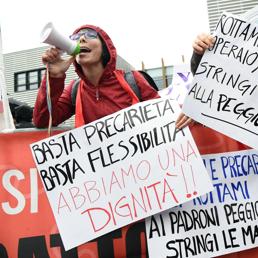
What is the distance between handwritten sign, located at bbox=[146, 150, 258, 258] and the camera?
2.01 m

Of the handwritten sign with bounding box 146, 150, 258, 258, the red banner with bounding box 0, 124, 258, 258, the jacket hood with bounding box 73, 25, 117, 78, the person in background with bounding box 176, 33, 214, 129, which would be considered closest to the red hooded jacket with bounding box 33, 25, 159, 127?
the jacket hood with bounding box 73, 25, 117, 78

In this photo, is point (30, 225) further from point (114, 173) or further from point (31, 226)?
point (114, 173)

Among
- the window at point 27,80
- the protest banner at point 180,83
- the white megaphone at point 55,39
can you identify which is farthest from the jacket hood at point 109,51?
the window at point 27,80

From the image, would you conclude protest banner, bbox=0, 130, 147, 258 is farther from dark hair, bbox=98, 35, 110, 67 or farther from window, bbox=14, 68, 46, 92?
window, bbox=14, 68, 46, 92

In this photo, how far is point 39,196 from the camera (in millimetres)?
2031

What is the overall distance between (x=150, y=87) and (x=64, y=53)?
519mm

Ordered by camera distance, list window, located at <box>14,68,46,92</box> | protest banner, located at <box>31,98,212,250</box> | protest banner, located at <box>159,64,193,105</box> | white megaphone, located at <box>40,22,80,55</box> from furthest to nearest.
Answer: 1. window, located at <box>14,68,46,92</box>
2. protest banner, located at <box>159,64,193,105</box>
3. protest banner, located at <box>31,98,212,250</box>
4. white megaphone, located at <box>40,22,80,55</box>

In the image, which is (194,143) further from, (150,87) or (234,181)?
(150,87)

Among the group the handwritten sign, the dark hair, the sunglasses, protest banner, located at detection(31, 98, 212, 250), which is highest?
the sunglasses

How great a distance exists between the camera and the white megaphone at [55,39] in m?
1.80

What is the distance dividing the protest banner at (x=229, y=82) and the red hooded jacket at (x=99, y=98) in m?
0.36

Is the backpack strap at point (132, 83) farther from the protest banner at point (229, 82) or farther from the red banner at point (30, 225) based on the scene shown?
the red banner at point (30, 225)

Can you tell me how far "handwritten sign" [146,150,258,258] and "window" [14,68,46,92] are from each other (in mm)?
24567

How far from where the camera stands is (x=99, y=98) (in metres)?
2.28
